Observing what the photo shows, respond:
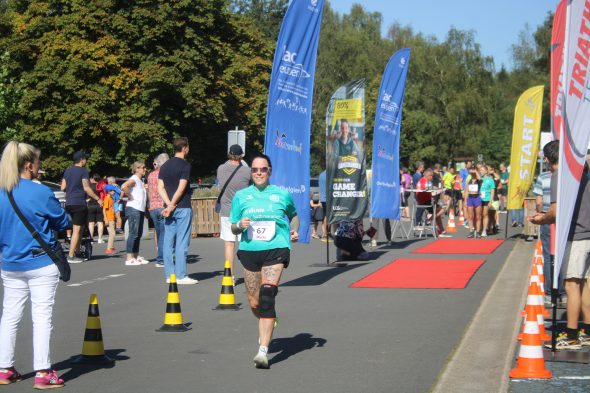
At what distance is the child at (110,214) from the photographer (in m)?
21.5

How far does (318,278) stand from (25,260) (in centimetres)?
844

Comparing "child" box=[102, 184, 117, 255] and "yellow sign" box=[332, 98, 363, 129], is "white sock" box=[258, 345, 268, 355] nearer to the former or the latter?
"yellow sign" box=[332, 98, 363, 129]

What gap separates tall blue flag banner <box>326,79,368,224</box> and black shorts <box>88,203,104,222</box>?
357 inches

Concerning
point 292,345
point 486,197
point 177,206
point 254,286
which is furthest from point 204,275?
point 486,197

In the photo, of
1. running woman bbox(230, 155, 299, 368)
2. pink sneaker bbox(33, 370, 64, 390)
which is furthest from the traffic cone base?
pink sneaker bbox(33, 370, 64, 390)

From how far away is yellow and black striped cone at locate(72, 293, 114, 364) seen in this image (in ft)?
27.3

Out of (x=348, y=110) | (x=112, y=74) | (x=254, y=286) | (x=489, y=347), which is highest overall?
(x=112, y=74)

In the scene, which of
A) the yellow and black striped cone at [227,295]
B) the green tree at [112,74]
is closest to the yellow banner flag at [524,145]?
the yellow and black striped cone at [227,295]

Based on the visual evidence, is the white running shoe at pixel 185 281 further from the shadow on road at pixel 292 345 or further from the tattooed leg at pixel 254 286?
the tattooed leg at pixel 254 286

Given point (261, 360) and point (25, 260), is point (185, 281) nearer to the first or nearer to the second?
point (261, 360)

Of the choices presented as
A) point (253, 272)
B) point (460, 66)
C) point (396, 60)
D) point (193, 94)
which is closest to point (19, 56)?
point (193, 94)

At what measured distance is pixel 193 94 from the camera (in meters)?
49.2

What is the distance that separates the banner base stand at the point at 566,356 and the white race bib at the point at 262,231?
261 cm

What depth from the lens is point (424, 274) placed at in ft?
52.4
